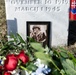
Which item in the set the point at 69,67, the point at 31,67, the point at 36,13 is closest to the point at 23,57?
the point at 31,67

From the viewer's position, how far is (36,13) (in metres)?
3.58

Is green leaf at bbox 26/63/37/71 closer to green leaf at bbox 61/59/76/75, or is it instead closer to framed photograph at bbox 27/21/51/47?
green leaf at bbox 61/59/76/75

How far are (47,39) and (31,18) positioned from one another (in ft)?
1.21

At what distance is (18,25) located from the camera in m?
3.61

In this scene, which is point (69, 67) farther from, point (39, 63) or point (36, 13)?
point (36, 13)

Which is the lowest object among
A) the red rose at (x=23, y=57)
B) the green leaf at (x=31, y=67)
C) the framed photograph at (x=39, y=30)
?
the framed photograph at (x=39, y=30)

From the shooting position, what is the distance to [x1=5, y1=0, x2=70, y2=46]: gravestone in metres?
3.54

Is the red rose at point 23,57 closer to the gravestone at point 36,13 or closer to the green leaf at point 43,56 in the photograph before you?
the green leaf at point 43,56

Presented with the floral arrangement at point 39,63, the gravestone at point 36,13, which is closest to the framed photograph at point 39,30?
the gravestone at point 36,13

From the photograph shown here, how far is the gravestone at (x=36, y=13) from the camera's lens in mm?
3545

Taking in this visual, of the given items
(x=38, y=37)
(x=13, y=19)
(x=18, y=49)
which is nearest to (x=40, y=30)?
(x=38, y=37)

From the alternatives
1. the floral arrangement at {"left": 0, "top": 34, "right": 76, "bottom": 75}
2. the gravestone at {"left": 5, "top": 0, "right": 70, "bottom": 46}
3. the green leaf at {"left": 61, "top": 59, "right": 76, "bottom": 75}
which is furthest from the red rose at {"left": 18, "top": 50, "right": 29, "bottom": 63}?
the gravestone at {"left": 5, "top": 0, "right": 70, "bottom": 46}

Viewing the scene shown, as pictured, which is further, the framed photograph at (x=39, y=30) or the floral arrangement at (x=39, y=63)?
the framed photograph at (x=39, y=30)

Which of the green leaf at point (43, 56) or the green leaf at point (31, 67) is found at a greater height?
the green leaf at point (43, 56)
